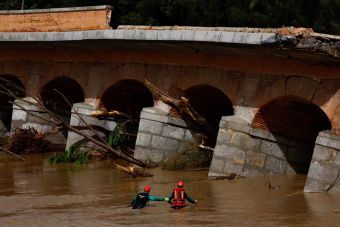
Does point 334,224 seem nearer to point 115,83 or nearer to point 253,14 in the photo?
point 115,83

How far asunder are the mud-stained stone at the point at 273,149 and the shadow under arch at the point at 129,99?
4076 mm

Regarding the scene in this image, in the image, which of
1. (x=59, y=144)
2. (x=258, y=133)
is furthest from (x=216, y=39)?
(x=59, y=144)

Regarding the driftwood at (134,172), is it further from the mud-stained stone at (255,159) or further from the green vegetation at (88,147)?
Answer: the green vegetation at (88,147)

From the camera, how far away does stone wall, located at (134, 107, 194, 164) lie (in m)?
16.1

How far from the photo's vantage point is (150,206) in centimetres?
1105

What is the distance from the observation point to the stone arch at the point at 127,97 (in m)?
18.2

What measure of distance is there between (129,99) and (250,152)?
18.3 ft

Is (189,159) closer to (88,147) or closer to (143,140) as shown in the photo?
(143,140)

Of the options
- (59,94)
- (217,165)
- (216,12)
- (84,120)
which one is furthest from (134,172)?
(216,12)

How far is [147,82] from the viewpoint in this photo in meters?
15.8

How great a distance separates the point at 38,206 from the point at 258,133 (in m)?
5.06

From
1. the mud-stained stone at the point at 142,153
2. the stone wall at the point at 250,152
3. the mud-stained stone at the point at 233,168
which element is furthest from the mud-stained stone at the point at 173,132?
the mud-stained stone at the point at 233,168

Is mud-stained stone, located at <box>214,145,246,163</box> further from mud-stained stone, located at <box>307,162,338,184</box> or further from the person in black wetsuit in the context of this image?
the person in black wetsuit

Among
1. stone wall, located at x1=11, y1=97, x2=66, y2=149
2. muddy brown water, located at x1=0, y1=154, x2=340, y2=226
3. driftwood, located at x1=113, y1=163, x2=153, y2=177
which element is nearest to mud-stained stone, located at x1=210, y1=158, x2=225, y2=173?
muddy brown water, located at x1=0, y1=154, x2=340, y2=226
